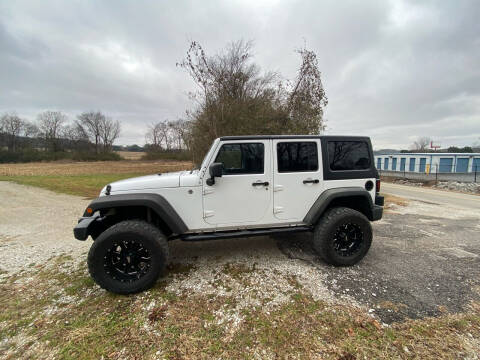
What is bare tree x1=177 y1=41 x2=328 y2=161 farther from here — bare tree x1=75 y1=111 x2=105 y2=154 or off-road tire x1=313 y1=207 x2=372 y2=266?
bare tree x1=75 y1=111 x2=105 y2=154

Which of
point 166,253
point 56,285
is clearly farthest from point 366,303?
point 56,285

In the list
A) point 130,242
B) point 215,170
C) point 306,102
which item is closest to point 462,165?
point 306,102

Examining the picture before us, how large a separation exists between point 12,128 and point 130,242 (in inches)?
2666

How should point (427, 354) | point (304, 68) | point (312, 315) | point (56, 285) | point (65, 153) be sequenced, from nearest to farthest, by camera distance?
point (427, 354)
point (312, 315)
point (56, 285)
point (304, 68)
point (65, 153)

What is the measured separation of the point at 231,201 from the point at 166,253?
3.35 feet

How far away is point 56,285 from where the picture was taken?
265cm

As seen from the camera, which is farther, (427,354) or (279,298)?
(279,298)

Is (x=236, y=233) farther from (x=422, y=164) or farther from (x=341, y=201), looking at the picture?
(x=422, y=164)

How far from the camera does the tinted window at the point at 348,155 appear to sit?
3.03m

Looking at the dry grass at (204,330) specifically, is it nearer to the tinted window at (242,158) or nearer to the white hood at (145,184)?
the white hood at (145,184)

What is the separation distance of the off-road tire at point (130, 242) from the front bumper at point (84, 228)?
16 cm

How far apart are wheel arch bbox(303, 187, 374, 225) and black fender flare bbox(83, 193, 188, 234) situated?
1788 millimetres

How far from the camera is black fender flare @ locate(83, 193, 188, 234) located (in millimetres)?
2424

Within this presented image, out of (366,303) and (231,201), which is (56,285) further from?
(366,303)
